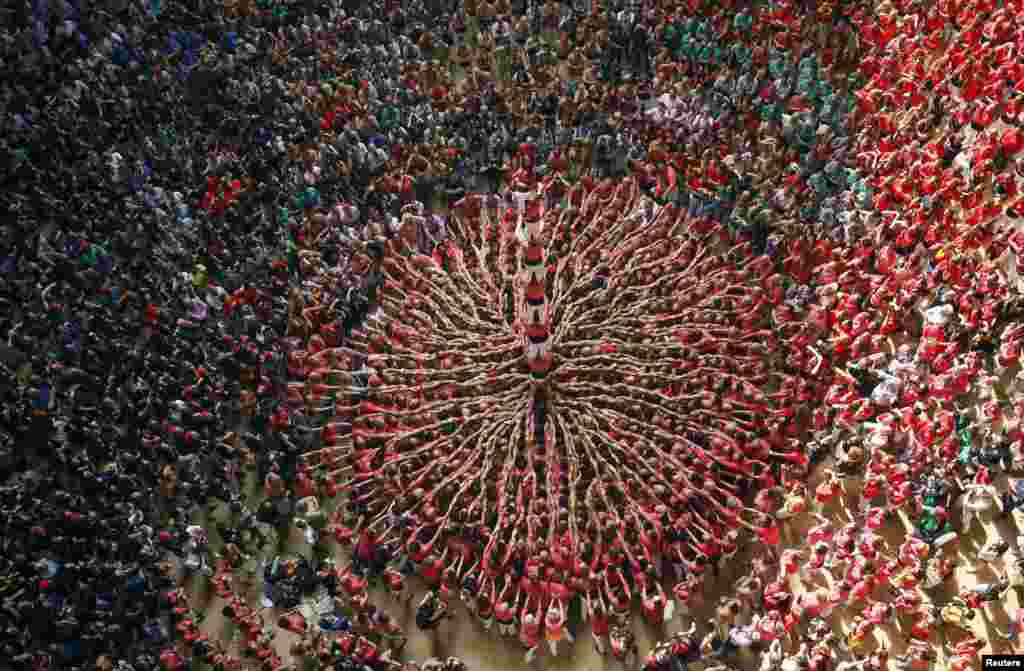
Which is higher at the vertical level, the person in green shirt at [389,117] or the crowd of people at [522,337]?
the person in green shirt at [389,117]

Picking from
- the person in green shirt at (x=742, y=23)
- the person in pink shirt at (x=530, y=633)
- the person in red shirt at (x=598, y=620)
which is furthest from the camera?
the person in green shirt at (x=742, y=23)

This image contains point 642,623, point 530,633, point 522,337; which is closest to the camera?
point 530,633

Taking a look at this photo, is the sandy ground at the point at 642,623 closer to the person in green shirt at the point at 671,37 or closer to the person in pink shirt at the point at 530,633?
the person in pink shirt at the point at 530,633

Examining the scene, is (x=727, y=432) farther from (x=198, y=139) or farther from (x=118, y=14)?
(x=118, y=14)

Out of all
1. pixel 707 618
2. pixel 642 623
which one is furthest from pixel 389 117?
pixel 707 618

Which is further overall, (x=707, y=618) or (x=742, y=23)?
(x=742, y=23)

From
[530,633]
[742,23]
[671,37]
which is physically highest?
[742,23]

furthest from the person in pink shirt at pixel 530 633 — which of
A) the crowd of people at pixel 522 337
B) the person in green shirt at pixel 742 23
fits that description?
the person in green shirt at pixel 742 23

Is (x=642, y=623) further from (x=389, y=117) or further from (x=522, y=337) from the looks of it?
(x=389, y=117)

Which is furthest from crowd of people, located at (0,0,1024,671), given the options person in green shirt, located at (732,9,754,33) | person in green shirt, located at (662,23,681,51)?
person in green shirt, located at (732,9,754,33)
